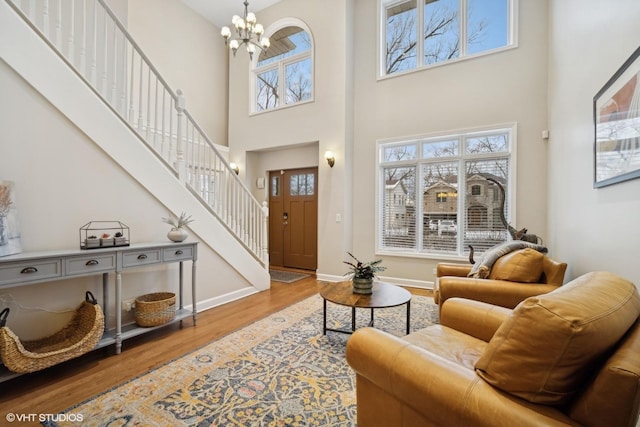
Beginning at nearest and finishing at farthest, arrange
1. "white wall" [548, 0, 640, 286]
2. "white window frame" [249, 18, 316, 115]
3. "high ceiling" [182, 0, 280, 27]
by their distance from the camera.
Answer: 1. "white wall" [548, 0, 640, 286]
2. "white window frame" [249, 18, 316, 115]
3. "high ceiling" [182, 0, 280, 27]

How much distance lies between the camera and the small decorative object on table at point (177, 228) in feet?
9.81

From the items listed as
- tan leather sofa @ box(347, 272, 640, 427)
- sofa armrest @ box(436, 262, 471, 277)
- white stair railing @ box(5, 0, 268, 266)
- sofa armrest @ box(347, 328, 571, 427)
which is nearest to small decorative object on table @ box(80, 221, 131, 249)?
white stair railing @ box(5, 0, 268, 266)

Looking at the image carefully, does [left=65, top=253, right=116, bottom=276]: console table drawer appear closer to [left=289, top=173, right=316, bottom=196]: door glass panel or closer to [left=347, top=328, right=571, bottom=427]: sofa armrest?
[left=347, top=328, right=571, bottom=427]: sofa armrest

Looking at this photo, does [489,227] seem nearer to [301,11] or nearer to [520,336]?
[520,336]

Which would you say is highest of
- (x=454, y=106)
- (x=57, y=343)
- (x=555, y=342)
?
(x=454, y=106)

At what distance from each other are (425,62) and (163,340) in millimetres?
5229

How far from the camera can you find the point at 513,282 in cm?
244

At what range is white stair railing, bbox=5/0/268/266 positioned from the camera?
2600mm

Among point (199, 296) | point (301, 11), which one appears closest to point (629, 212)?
point (199, 296)

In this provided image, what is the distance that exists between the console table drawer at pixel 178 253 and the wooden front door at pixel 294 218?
10.2ft

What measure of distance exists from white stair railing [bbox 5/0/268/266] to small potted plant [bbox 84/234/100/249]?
1.07 meters

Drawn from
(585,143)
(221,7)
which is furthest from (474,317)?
(221,7)

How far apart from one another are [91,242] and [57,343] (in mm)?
824

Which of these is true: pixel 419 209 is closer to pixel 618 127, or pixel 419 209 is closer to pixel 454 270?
pixel 454 270
